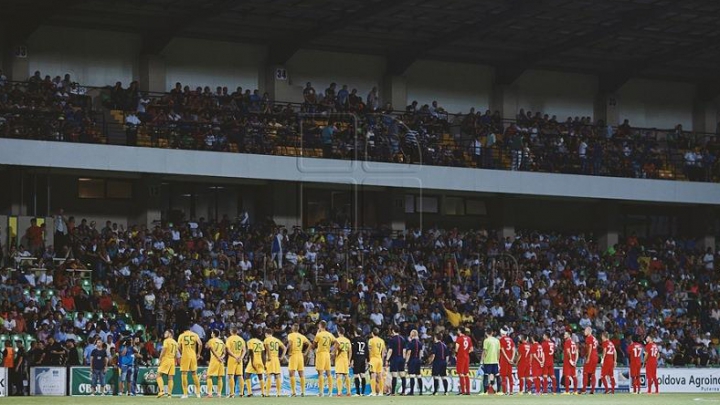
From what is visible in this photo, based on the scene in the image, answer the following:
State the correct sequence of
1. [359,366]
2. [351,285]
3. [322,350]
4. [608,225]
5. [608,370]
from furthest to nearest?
[608,225] → [351,285] → [608,370] → [359,366] → [322,350]

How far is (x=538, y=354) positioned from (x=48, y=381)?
12850mm

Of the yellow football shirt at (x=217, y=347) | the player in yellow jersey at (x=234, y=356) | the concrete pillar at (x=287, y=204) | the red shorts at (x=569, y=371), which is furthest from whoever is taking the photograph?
the concrete pillar at (x=287, y=204)

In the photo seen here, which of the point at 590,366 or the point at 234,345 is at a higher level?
the point at 234,345

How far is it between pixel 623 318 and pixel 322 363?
1769 cm

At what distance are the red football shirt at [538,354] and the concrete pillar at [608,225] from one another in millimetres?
19438

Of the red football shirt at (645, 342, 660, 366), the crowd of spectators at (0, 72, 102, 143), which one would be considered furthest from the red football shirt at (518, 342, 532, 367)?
the crowd of spectators at (0, 72, 102, 143)

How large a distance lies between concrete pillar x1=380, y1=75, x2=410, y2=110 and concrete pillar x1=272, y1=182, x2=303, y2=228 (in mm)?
5628

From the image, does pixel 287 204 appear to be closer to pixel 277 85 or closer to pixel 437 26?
pixel 277 85

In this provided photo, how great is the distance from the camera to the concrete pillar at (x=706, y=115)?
59.8m

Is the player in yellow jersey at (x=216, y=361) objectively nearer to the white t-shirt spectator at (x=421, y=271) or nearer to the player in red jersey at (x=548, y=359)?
the player in red jersey at (x=548, y=359)

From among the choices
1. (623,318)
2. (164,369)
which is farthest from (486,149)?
(164,369)

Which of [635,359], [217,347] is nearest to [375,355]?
[217,347]

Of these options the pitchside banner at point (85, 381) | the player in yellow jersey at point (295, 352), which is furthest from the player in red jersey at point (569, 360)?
the pitchside banner at point (85, 381)

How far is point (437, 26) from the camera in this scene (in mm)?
49250
